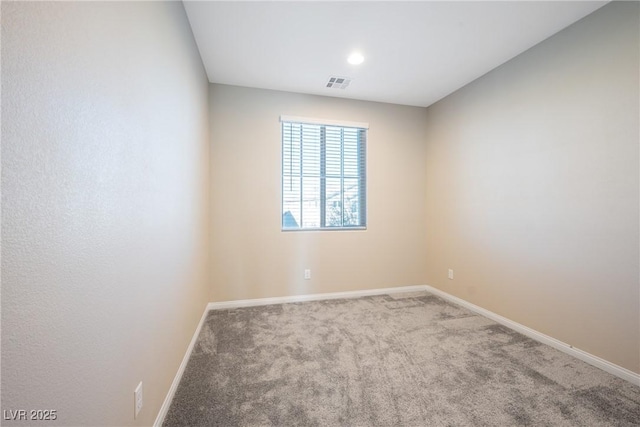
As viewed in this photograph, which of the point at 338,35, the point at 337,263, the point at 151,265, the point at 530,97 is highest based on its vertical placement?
the point at 338,35

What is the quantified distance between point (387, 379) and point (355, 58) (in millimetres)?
2811

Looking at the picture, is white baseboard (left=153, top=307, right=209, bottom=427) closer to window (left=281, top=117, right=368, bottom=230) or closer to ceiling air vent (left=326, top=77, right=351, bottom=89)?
window (left=281, top=117, right=368, bottom=230)

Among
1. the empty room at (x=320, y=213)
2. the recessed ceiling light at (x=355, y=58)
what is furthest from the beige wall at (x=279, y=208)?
the recessed ceiling light at (x=355, y=58)

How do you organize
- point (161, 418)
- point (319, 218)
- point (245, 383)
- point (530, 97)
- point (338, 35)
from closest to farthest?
1. point (161, 418)
2. point (245, 383)
3. point (338, 35)
4. point (530, 97)
5. point (319, 218)

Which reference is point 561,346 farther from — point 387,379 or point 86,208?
point 86,208

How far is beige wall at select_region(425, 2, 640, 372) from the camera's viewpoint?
72.0 inches

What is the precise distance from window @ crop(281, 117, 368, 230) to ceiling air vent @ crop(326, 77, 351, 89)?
45cm

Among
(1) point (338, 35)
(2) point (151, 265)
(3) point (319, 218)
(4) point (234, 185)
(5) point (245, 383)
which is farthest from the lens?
(3) point (319, 218)

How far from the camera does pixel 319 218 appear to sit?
3.46 m

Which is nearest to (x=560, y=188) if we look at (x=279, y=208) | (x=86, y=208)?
(x=279, y=208)

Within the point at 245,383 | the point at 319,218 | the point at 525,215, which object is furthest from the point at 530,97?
the point at 245,383

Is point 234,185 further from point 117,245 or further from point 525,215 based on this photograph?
point 525,215

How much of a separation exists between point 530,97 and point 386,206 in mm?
1883

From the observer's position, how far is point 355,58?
257cm
